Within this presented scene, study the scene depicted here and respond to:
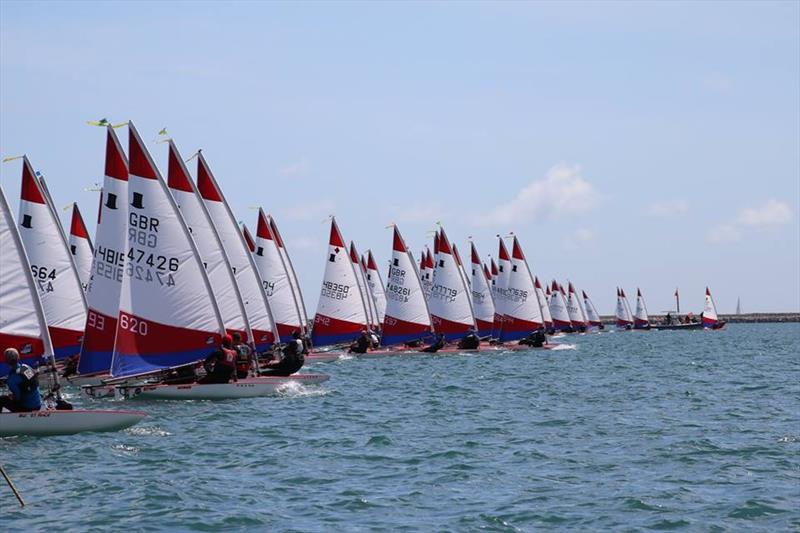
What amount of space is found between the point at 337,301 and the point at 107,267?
26.3 m

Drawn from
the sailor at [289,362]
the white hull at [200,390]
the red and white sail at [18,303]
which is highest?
the red and white sail at [18,303]

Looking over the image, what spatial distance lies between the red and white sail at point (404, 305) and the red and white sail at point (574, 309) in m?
71.2

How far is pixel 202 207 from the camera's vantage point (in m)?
33.4

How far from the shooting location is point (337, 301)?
5638cm

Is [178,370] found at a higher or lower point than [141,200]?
lower

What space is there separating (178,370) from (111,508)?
1535 cm

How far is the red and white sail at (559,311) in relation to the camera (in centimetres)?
12100

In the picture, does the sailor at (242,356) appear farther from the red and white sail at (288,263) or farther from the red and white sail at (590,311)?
the red and white sail at (590,311)

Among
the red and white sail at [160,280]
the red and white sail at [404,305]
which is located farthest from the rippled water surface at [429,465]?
the red and white sail at [404,305]

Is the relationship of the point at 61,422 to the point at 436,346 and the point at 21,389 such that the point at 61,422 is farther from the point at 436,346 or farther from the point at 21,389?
the point at 436,346

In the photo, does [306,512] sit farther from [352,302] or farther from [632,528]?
[352,302]

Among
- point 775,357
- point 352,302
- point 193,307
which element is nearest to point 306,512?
point 193,307

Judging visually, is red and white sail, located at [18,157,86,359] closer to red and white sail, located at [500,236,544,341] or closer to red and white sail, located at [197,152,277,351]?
red and white sail, located at [197,152,277,351]

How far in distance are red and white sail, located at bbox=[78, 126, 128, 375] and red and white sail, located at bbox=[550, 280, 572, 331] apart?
303 ft
